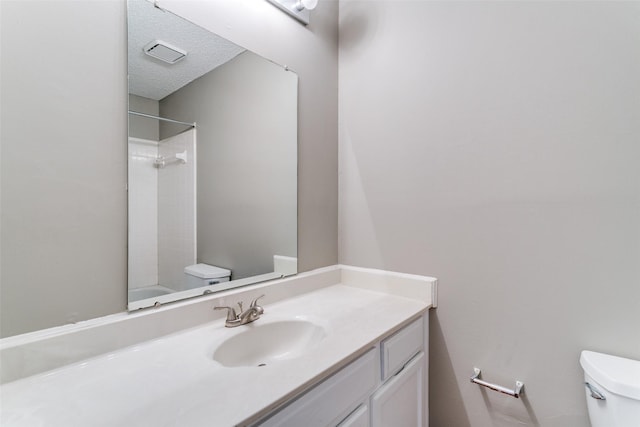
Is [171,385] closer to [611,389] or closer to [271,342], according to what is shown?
[271,342]

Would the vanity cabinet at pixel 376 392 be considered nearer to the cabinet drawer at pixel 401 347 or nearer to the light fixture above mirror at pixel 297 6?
the cabinet drawer at pixel 401 347

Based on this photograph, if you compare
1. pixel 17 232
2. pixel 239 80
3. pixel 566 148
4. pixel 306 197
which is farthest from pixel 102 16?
pixel 566 148

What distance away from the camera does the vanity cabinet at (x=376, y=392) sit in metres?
0.73

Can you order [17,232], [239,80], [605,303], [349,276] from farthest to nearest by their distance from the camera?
[349,276] → [239,80] → [605,303] → [17,232]

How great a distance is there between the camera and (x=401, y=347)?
1097 millimetres

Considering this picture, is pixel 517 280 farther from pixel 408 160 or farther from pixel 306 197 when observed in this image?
pixel 306 197


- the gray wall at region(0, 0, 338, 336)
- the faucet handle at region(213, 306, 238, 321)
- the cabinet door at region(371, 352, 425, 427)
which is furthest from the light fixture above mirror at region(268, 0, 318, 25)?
the cabinet door at region(371, 352, 425, 427)

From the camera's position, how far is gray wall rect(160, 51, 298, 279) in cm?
117

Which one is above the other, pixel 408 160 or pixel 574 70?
pixel 574 70

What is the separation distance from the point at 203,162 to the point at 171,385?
0.80m

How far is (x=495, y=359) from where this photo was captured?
3.85 ft

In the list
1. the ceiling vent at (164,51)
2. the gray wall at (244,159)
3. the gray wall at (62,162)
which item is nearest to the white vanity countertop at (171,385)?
the gray wall at (62,162)

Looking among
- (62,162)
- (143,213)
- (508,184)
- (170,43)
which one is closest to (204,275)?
(143,213)

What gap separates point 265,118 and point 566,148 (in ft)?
4.03
